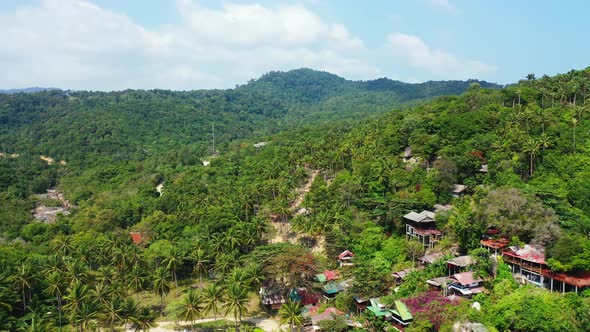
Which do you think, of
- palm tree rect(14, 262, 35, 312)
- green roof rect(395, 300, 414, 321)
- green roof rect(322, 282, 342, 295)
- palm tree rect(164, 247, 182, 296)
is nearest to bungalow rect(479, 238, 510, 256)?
green roof rect(395, 300, 414, 321)

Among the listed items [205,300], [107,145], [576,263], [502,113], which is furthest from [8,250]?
[107,145]

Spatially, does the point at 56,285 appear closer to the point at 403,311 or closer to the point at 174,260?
the point at 174,260

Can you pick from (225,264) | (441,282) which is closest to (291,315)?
(225,264)

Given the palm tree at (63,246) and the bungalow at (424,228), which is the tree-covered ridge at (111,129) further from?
the bungalow at (424,228)

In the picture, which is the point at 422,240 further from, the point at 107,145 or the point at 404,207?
the point at 107,145

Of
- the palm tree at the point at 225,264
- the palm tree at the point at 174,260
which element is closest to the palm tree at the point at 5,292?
the palm tree at the point at 174,260

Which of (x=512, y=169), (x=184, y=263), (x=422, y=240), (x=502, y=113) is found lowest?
(x=184, y=263)

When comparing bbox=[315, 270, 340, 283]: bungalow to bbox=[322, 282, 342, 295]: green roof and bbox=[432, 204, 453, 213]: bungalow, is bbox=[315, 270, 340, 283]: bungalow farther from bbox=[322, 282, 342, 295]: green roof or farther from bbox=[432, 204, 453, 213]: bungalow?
bbox=[432, 204, 453, 213]: bungalow

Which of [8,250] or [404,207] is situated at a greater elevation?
[404,207]
